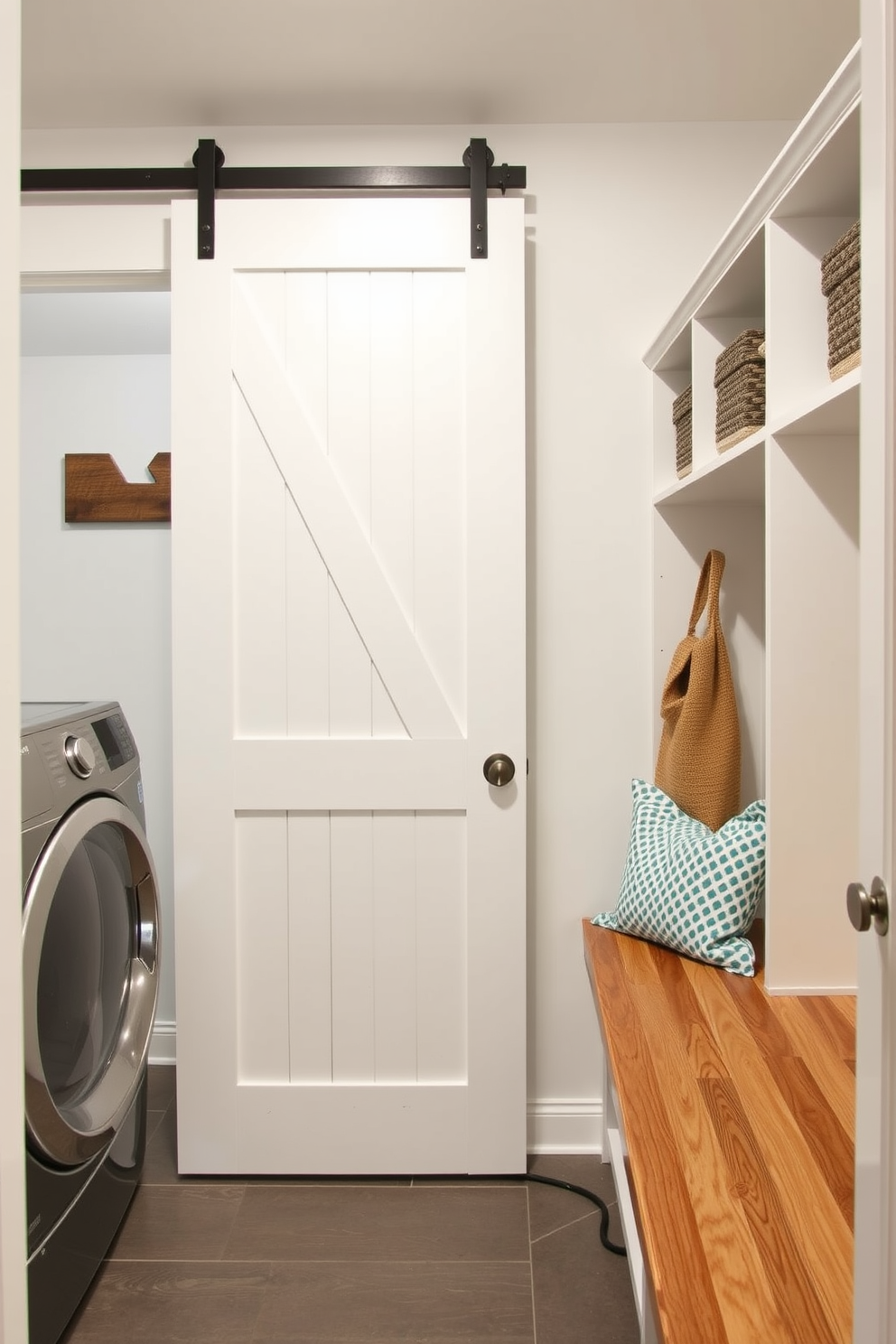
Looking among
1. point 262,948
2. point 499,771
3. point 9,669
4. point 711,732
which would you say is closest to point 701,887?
point 711,732

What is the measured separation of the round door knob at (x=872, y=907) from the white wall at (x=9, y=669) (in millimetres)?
732

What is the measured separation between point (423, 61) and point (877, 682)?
179cm

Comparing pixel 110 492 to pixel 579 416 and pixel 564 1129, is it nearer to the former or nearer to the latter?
pixel 579 416

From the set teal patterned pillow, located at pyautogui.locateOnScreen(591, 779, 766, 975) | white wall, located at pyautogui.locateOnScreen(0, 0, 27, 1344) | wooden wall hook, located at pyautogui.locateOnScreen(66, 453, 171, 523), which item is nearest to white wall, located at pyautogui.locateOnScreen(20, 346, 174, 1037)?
wooden wall hook, located at pyautogui.locateOnScreen(66, 453, 171, 523)

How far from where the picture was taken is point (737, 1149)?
3.85ft

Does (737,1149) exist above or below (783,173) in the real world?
below

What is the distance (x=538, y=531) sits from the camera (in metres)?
2.15

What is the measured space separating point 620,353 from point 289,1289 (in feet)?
6.94

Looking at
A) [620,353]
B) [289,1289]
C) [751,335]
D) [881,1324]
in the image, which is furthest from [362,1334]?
[620,353]

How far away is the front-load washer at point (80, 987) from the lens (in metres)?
1.44

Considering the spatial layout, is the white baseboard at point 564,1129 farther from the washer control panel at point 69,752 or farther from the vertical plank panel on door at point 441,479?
the washer control panel at point 69,752

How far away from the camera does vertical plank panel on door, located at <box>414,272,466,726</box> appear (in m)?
2.00

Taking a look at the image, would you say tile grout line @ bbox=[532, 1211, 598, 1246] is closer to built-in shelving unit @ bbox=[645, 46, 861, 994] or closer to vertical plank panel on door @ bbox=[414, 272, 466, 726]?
built-in shelving unit @ bbox=[645, 46, 861, 994]

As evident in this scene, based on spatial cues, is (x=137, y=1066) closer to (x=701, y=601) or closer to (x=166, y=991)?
(x=166, y=991)
